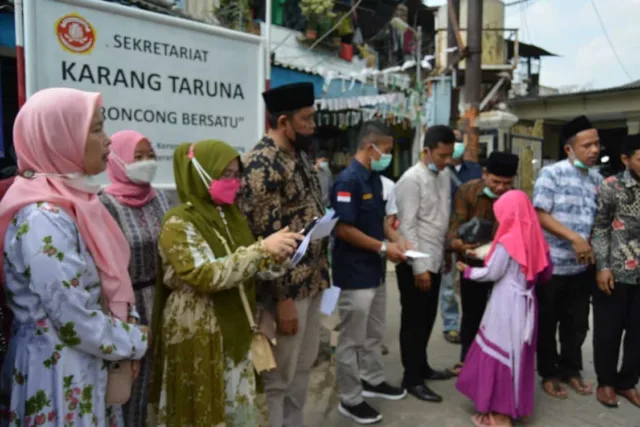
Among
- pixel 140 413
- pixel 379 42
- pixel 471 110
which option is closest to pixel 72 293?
pixel 140 413

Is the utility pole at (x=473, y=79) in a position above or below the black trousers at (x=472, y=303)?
above

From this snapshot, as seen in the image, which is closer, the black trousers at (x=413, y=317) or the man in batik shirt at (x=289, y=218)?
the man in batik shirt at (x=289, y=218)

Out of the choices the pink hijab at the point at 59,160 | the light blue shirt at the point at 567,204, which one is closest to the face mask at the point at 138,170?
the pink hijab at the point at 59,160

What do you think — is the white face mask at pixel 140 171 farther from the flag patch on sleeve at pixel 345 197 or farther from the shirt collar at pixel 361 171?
the shirt collar at pixel 361 171

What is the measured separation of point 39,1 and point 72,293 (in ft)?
5.25

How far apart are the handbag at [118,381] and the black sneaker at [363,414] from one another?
73.0 inches

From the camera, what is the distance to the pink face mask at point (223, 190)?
2.07 m

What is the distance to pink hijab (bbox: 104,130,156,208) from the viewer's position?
2.47 meters

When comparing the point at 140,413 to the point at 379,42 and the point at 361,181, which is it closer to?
the point at 361,181

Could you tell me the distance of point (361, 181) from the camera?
3.16 meters

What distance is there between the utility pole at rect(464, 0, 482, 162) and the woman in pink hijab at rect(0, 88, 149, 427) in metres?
5.09

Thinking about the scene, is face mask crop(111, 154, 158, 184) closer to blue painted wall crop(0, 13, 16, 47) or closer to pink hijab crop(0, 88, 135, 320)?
pink hijab crop(0, 88, 135, 320)

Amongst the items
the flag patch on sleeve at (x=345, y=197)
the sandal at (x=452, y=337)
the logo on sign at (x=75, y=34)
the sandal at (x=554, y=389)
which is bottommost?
the sandal at (x=554, y=389)

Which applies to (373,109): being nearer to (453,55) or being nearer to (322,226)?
(453,55)
